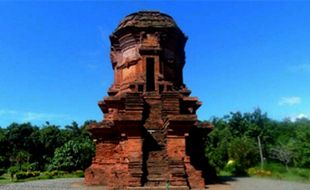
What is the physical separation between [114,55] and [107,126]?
14.3ft

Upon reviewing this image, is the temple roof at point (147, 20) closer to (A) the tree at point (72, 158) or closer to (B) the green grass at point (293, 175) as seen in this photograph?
(B) the green grass at point (293, 175)

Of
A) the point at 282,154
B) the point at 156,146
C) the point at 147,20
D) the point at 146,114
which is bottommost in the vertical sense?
the point at 156,146

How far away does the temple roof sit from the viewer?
1486cm

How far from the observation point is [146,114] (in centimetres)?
1318

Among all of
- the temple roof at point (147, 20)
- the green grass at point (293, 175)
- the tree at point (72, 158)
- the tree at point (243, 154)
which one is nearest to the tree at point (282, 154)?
the tree at point (243, 154)

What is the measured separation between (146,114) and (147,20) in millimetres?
4316

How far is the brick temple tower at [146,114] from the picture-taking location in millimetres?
11453

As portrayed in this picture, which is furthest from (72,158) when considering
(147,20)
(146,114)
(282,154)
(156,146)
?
(282,154)

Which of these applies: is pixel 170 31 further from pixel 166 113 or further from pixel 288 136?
pixel 288 136

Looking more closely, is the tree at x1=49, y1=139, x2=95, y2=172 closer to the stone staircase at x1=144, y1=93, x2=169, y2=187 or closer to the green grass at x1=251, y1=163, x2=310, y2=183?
the green grass at x1=251, y1=163, x2=310, y2=183

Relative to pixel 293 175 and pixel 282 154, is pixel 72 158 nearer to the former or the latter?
pixel 293 175

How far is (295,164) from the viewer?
1558 inches

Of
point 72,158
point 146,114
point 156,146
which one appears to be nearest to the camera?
point 156,146

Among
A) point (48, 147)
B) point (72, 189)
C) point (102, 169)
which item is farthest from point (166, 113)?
point (48, 147)
